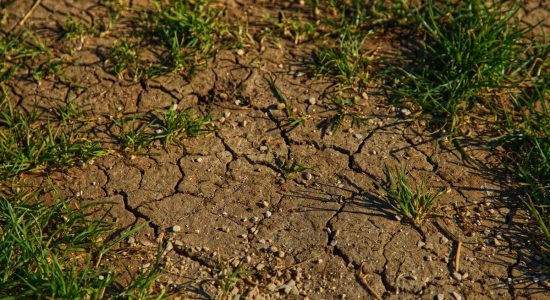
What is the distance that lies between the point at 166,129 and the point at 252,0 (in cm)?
130

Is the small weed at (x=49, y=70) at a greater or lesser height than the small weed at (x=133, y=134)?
greater

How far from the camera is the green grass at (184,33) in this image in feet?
13.7

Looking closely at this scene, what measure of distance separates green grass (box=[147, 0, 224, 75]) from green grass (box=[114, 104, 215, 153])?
1.23ft

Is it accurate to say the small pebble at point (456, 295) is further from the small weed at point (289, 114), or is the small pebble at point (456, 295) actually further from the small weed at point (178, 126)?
the small weed at point (178, 126)

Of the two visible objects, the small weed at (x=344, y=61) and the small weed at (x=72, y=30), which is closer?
the small weed at (x=344, y=61)

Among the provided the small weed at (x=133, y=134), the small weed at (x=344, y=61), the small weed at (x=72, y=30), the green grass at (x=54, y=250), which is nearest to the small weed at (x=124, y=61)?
the small weed at (x=72, y=30)

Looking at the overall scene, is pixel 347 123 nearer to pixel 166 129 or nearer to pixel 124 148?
pixel 166 129

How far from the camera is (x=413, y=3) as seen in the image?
4520 millimetres

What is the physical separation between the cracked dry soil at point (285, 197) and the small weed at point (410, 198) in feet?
0.18

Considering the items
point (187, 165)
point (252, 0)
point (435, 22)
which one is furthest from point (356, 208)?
point (252, 0)

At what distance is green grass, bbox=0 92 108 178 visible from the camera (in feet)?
11.8

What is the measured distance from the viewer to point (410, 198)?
3461 mm

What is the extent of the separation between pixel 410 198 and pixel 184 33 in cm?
179

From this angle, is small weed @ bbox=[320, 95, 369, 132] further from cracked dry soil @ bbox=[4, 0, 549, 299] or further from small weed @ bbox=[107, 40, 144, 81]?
small weed @ bbox=[107, 40, 144, 81]
